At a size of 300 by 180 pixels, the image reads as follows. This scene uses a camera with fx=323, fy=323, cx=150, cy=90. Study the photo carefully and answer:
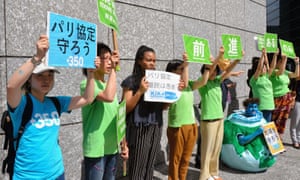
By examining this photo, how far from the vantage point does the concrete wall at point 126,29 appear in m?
3.05

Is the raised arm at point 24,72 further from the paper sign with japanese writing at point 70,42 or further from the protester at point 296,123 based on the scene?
the protester at point 296,123

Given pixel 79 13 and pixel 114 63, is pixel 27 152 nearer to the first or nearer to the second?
pixel 114 63

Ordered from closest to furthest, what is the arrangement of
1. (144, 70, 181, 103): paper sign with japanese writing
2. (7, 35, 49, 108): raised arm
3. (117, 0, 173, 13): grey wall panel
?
(7, 35, 49, 108): raised arm
(144, 70, 181, 103): paper sign with japanese writing
(117, 0, 173, 13): grey wall panel

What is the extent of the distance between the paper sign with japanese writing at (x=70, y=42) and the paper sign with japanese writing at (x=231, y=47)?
2103 mm

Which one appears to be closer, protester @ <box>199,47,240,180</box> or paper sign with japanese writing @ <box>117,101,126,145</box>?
paper sign with japanese writing @ <box>117,101,126,145</box>

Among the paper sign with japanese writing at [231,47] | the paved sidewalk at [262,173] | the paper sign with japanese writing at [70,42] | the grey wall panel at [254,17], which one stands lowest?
the paved sidewalk at [262,173]

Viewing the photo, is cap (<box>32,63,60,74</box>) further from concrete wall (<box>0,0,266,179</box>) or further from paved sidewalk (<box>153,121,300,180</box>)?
paved sidewalk (<box>153,121,300,180</box>)

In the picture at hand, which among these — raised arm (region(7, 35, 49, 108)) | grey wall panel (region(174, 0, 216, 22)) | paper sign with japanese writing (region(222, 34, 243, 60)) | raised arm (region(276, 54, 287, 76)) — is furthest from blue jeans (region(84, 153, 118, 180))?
raised arm (region(276, 54, 287, 76))

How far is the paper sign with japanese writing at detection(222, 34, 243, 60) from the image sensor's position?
3.97m

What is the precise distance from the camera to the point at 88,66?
2.27 m

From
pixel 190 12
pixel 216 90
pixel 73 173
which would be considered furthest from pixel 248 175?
pixel 190 12

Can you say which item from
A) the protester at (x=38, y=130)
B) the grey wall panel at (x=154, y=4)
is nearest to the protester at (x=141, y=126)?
the protester at (x=38, y=130)

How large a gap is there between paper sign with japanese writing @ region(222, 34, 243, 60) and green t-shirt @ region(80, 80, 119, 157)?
77.0 inches

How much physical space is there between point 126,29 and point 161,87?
5.00 feet
